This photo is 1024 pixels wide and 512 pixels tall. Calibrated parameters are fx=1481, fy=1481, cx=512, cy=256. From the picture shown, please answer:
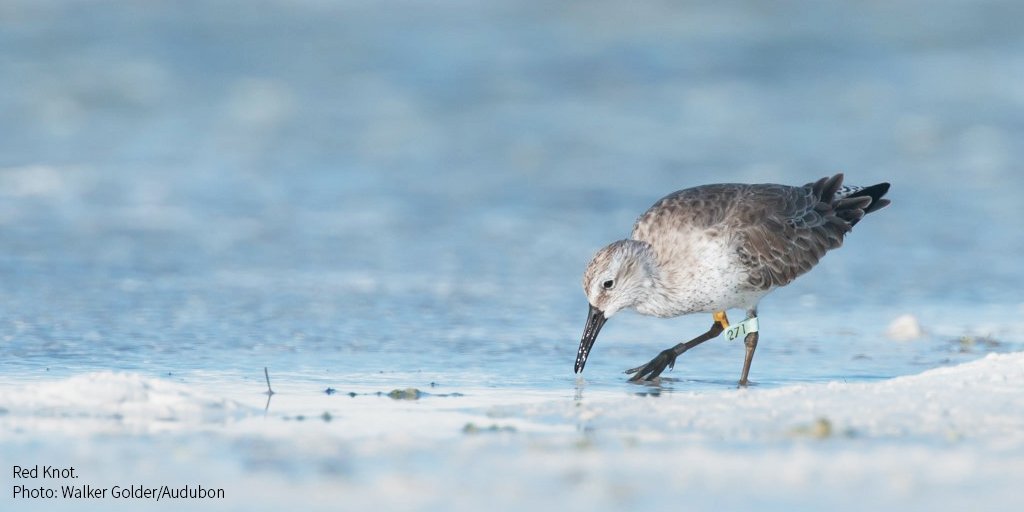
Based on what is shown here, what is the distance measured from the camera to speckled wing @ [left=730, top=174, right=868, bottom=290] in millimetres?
8039

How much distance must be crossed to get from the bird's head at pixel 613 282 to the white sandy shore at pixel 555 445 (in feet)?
3.81

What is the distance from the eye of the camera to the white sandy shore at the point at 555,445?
432cm

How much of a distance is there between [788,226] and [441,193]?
5.47 meters

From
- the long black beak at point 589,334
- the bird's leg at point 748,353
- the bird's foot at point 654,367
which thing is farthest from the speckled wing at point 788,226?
the long black beak at point 589,334

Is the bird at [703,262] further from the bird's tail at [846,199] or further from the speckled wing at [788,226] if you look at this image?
the bird's tail at [846,199]

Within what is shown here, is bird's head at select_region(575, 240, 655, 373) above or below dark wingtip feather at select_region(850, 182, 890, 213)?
below

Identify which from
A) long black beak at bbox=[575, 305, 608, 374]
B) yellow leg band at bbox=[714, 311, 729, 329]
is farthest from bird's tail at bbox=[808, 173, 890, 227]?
long black beak at bbox=[575, 305, 608, 374]

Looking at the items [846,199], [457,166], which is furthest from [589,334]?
[457,166]

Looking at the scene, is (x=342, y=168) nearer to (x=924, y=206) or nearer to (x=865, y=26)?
(x=924, y=206)

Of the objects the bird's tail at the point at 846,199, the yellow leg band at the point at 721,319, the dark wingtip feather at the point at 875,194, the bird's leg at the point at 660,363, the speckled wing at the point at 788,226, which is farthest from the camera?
the dark wingtip feather at the point at 875,194

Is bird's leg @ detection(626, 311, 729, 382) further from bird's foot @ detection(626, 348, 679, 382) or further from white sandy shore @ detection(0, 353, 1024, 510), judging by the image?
white sandy shore @ detection(0, 353, 1024, 510)

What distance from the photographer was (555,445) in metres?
5.14

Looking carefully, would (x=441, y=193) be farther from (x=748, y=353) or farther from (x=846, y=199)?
(x=748, y=353)

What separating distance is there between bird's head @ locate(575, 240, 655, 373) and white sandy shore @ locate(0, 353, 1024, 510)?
1161 mm
